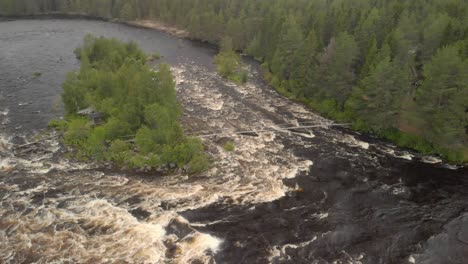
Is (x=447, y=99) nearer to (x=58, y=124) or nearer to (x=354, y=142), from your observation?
(x=354, y=142)

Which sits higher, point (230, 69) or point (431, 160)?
point (230, 69)

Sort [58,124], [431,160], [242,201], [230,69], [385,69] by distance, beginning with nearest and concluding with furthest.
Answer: [242,201]
[431,160]
[385,69]
[58,124]
[230,69]

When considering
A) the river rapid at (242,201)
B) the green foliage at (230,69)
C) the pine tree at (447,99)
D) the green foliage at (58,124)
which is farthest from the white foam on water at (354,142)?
the green foliage at (58,124)

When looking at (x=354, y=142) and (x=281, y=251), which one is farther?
(x=354, y=142)

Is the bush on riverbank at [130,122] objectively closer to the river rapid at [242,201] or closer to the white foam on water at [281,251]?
the river rapid at [242,201]

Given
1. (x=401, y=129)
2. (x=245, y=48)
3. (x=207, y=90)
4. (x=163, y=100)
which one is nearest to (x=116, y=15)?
(x=245, y=48)

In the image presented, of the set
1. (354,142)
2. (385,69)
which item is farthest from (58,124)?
(385,69)

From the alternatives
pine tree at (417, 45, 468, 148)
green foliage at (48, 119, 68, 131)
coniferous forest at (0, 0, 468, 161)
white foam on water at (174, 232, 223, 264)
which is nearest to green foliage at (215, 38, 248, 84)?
coniferous forest at (0, 0, 468, 161)
